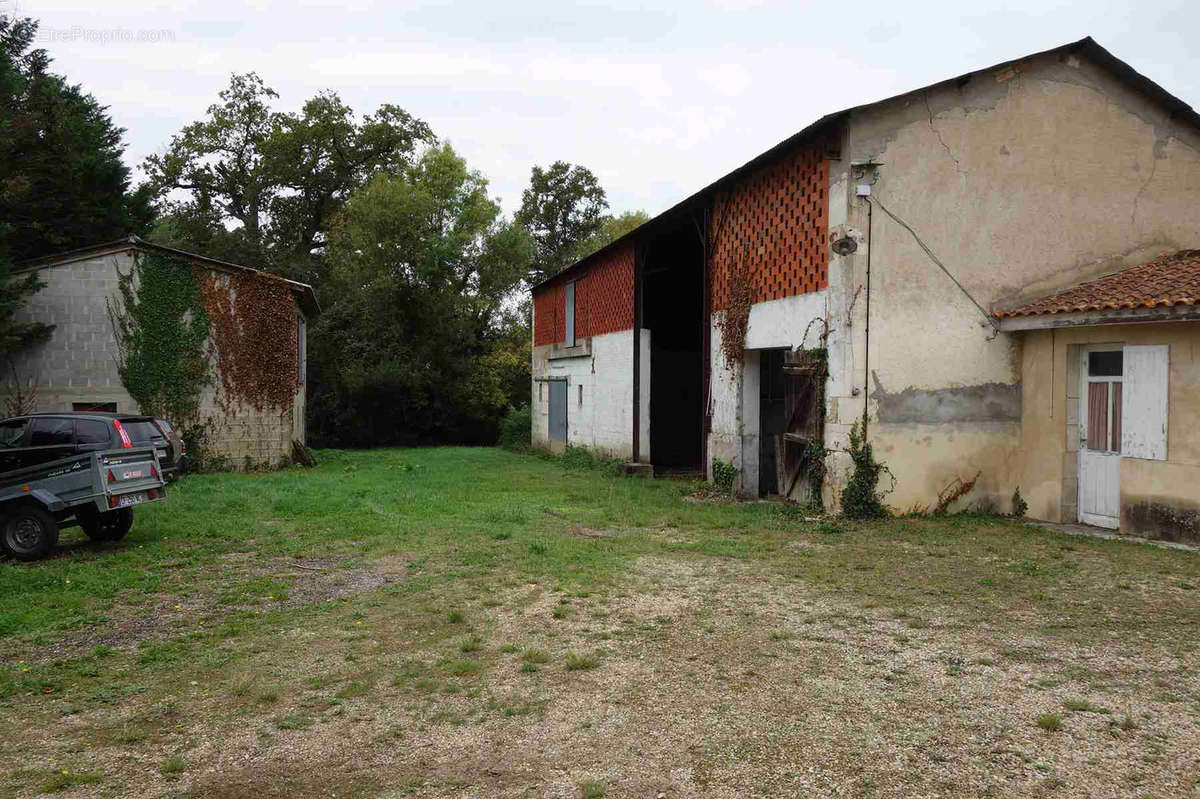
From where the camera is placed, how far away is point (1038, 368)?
1172cm

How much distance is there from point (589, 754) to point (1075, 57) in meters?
12.4

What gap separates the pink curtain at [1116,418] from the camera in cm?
1069

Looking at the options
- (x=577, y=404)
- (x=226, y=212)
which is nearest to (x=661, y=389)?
(x=577, y=404)

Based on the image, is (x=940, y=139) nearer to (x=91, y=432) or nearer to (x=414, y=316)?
(x=91, y=432)

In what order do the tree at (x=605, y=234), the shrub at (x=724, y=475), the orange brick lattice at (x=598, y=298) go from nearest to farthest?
the shrub at (x=724, y=475) < the orange brick lattice at (x=598, y=298) < the tree at (x=605, y=234)

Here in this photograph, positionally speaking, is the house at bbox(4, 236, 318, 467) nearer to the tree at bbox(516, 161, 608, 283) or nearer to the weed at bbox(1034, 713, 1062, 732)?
the weed at bbox(1034, 713, 1062, 732)

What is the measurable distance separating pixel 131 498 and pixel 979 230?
38.2ft

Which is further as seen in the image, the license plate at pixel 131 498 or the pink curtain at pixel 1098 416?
the pink curtain at pixel 1098 416

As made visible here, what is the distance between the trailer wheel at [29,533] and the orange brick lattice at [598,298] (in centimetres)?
1254

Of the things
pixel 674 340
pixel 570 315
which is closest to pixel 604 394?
pixel 674 340

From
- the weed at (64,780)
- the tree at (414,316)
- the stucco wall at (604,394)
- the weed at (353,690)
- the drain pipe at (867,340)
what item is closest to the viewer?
the weed at (64,780)

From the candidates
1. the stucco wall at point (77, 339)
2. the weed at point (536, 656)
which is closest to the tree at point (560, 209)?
the stucco wall at point (77, 339)

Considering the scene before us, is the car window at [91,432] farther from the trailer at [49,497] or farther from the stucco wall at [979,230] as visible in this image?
the stucco wall at [979,230]

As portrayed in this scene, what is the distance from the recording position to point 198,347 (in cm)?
1925
